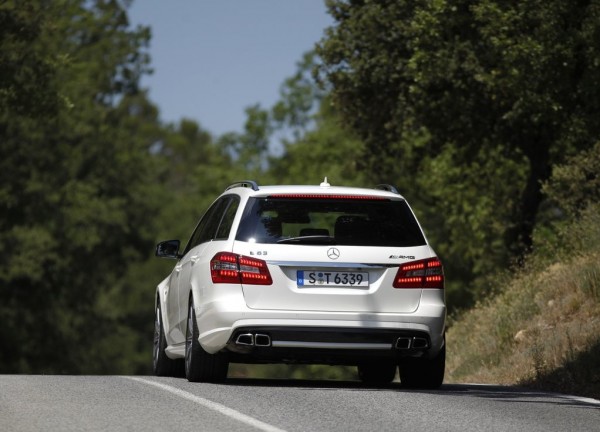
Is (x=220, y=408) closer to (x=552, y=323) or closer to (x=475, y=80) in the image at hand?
(x=552, y=323)

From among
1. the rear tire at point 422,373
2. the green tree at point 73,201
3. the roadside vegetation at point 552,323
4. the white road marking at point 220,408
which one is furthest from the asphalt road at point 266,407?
the green tree at point 73,201

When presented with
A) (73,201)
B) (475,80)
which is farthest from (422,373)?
(73,201)

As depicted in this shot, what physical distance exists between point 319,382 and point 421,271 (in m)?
2.67

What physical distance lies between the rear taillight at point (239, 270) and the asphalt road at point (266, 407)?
94cm

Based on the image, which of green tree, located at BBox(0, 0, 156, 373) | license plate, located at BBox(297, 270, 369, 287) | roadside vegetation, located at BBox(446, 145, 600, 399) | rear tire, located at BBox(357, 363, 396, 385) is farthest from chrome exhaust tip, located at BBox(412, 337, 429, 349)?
green tree, located at BBox(0, 0, 156, 373)

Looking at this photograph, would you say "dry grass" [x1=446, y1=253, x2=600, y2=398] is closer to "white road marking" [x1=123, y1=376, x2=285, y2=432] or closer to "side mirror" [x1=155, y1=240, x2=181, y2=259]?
"side mirror" [x1=155, y1=240, x2=181, y2=259]

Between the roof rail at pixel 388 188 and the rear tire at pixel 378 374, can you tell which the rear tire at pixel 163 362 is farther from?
the roof rail at pixel 388 188

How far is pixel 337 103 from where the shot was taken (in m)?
31.9

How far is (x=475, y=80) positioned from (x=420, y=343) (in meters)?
16.0

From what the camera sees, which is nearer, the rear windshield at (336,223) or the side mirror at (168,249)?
the rear windshield at (336,223)

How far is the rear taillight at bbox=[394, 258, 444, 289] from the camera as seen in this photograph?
13.2m

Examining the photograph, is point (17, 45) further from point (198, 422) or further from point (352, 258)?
point (198, 422)

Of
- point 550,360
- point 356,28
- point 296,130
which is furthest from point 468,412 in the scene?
point 296,130

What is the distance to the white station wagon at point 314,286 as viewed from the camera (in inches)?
513
